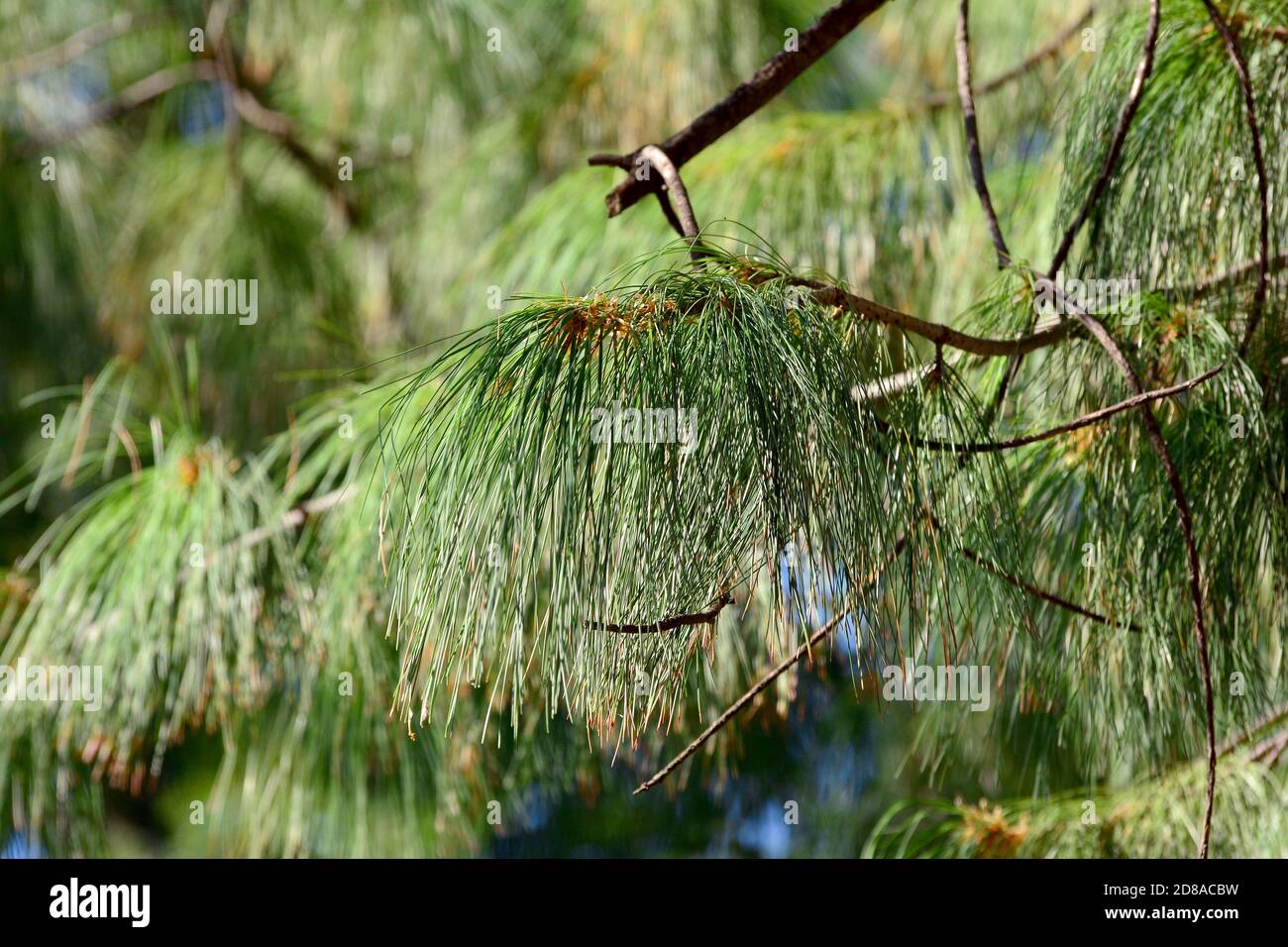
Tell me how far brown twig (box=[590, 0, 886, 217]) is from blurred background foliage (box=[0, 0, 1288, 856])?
169 millimetres

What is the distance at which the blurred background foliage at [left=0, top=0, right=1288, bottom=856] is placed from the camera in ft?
2.52

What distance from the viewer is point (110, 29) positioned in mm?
1856

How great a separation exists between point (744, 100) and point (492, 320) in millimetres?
191

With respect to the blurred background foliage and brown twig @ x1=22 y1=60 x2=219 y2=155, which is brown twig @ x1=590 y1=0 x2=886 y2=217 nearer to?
the blurred background foliage

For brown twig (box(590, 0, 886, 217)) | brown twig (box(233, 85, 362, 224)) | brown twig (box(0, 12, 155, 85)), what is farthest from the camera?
brown twig (box(233, 85, 362, 224))

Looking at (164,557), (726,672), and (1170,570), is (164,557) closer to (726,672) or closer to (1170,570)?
(726,672)

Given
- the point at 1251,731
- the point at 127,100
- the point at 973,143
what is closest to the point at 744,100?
the point at 973,143

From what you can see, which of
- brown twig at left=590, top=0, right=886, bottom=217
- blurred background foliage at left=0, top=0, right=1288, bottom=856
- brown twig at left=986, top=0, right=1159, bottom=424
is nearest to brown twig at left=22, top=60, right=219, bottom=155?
blurred background foliage at left=0, top=0, right=1288, bottom=856

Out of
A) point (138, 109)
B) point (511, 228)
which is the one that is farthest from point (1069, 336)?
point (138, 109)

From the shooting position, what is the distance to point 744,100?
0.65 metres

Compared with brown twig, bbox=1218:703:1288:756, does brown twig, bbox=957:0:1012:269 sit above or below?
above

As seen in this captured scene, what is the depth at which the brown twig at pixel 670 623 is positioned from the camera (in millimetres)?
513

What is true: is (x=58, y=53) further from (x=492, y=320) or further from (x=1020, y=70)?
(x=492, y=320)

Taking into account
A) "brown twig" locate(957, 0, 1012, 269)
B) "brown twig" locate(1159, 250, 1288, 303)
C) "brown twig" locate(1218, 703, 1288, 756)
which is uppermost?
"brown twig" locate(957, 0, 1012, 269)
